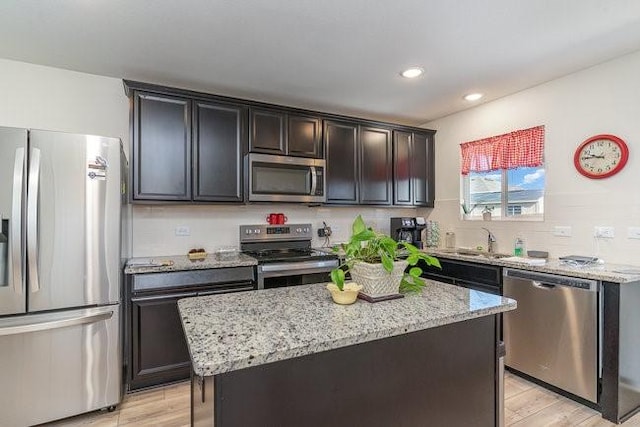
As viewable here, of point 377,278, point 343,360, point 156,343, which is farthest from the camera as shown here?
point 156,343

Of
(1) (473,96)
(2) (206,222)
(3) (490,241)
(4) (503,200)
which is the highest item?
(1) (473,96)

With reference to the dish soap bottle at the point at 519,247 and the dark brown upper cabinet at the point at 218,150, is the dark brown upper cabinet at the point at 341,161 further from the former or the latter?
the dish soap bottle at the point at 519,247

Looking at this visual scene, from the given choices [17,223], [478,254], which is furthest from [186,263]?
[478,254]

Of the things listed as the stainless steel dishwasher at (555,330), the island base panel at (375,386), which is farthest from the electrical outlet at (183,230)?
the stainless steel dishwasher at (555,330)

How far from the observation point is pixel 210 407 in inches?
39.2

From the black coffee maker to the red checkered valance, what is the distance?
767 millimetres

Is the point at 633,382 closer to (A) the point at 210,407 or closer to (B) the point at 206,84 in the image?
(A) the point at 210,407

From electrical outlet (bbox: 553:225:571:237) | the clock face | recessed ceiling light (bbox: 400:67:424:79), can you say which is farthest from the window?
recessed ceiling light (bbox: 400:67:424:79)

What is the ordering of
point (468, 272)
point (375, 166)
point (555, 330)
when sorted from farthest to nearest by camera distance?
point (375, 166), point (468, 272), point (555, 330)

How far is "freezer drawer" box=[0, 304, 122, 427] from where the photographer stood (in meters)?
1.94

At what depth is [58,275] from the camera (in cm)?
203

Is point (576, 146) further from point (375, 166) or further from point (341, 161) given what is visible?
point (341, 161)

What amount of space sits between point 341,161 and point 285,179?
26.9 inches

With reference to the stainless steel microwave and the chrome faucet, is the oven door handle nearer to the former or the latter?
the stainless steel microwave
